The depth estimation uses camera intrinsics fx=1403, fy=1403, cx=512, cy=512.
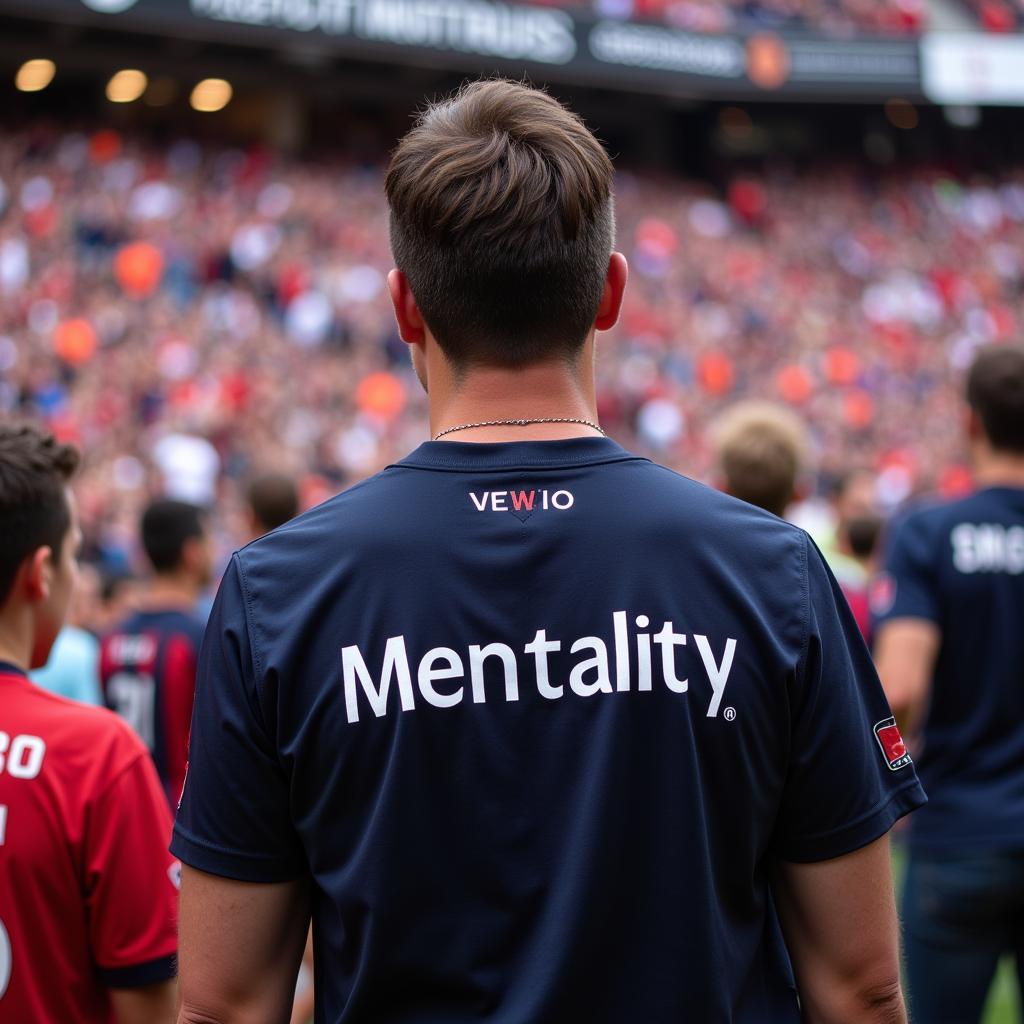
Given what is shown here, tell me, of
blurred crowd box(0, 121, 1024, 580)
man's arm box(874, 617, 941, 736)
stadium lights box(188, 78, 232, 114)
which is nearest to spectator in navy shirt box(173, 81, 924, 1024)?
man's arm box(874, 617, 941, 736)

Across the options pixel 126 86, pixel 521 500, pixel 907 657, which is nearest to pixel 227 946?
pixel 521 500

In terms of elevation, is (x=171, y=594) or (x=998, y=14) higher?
(x=998, y=14)

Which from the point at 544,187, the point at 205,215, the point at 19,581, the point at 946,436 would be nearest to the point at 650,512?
the point at 544,187

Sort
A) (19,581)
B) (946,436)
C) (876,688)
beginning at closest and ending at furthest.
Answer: (876,688) < (19,581) < (946,436)

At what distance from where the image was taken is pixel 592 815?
141 centimetres

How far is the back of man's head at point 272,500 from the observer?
16.1ft

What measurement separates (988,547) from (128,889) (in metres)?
1.92

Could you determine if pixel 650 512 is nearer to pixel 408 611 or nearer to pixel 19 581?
pixel 408 611

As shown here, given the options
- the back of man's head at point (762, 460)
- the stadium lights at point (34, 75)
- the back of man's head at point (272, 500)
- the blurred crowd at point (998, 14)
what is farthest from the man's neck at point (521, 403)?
the blurred crowd at point (998, 14)

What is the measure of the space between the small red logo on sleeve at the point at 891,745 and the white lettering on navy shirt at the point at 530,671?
247 millimetres

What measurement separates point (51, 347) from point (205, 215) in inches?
168

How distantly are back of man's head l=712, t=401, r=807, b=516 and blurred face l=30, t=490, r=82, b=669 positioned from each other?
197cm

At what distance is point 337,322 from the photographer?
16203mm

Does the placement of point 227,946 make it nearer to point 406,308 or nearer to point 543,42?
point 406,308
